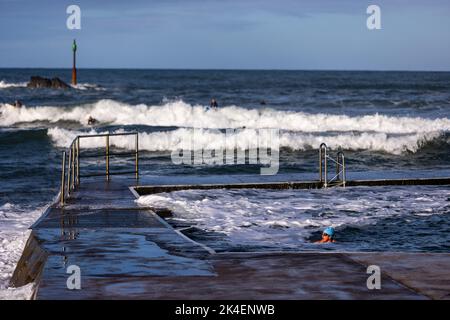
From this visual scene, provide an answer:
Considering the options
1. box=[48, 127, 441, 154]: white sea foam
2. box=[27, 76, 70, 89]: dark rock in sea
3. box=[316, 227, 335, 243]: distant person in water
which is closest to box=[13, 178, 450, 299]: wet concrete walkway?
box=[316, 227, 335, 243]: distant person in water

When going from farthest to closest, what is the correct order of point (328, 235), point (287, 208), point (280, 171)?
point (280, 171)
point (287, 208)
point (328, 235)

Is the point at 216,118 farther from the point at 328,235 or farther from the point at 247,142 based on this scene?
the point at 328,235

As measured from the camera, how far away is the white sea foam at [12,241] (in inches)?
326

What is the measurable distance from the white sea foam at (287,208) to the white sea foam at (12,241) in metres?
2.16

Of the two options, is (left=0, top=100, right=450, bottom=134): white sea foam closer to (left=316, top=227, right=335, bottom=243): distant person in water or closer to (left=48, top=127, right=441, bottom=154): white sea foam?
(left=48, top=127, right=441, bottom=154): white sea foam

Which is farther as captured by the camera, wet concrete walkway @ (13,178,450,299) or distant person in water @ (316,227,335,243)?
distant person in water @ (316,227,335,243)

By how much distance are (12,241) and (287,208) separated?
480cm

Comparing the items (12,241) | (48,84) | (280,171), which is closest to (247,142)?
(280,171)

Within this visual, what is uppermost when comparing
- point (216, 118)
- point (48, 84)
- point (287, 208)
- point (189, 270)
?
point (48, 84)

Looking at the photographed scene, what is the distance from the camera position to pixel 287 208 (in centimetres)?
1432

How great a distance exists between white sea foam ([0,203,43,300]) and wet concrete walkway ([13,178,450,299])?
228 millimetres

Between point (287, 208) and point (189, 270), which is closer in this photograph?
point (189, 270)

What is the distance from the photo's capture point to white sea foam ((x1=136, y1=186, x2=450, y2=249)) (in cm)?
1248
